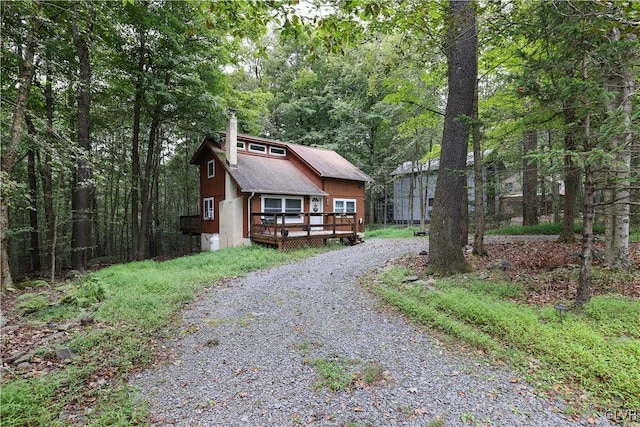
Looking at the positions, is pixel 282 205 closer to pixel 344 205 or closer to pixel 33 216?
pixel 344 205

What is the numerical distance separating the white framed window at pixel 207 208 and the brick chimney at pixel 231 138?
2505 mm

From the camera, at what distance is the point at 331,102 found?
2239cm

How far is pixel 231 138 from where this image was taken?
13031 millimetres

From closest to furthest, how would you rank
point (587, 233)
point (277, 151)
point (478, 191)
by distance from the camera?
point (587, 233) → point (478, 191) → point (277, 151)

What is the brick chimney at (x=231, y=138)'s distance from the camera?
12.9m

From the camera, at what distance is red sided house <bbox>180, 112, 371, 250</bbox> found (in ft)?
40.7

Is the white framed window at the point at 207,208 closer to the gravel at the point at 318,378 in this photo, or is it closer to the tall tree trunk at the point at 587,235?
the gravel at the point at 318,378

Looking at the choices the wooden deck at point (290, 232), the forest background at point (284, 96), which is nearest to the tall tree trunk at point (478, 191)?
the forest background at point (284, 96)

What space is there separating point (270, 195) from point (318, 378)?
35.9 feet

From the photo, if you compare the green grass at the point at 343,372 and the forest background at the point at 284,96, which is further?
the forest background at the point at 284,96

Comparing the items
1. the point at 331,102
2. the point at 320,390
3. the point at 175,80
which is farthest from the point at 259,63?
the point at 320,390

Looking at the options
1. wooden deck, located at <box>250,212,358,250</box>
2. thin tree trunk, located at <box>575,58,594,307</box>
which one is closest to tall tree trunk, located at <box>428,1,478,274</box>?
thin tree trunk, located at <box>575,58,594,307</box>

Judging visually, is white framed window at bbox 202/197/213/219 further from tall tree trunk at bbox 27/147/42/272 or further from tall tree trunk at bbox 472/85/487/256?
tall tree trunk at bbox 472/85/487/256

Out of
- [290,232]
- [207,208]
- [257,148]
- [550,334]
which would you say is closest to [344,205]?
[290,232]
